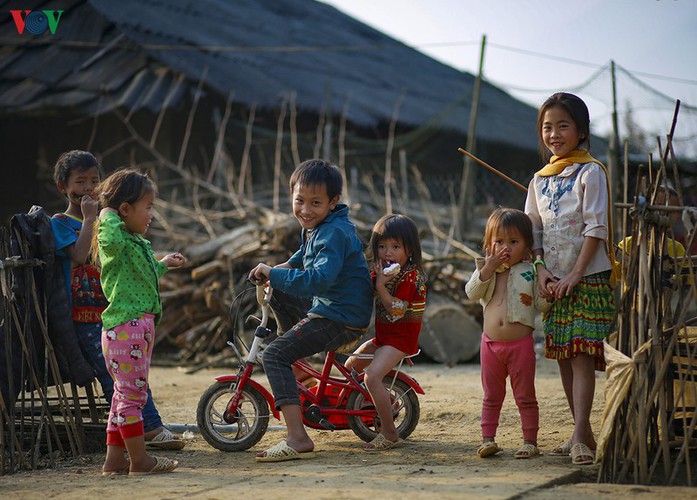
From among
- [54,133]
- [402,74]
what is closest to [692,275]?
[54,133]

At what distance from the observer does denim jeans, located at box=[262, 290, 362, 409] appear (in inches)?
161

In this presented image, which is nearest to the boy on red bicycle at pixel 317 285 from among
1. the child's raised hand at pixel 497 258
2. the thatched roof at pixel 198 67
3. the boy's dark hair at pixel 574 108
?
the child's raised hand at pixel 497 258

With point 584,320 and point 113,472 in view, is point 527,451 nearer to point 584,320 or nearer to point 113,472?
point 584,320

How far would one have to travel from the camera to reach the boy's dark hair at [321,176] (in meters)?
4.16

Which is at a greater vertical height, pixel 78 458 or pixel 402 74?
pixel 402 74

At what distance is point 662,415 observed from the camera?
10.9 ft

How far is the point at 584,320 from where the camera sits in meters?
3.85

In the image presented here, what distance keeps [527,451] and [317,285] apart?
1187 millimetres

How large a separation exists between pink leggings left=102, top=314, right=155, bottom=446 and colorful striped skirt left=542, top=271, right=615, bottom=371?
182cm

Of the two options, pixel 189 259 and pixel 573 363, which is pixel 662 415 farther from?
pixel 189 259

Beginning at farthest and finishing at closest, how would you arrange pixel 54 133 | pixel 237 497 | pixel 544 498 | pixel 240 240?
pixel 54 133 < pixel 240 240 < pixel 237 497 < pixel 544 498

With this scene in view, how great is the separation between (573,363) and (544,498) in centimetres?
104

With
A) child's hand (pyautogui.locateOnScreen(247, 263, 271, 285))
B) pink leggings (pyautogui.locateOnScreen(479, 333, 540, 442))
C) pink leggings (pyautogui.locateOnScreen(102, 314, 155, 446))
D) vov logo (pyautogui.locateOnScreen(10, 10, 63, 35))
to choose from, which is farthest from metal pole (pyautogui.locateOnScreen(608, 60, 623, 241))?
vov logo (pyautogui.locateOnScreen(10, 10, 63, 35))

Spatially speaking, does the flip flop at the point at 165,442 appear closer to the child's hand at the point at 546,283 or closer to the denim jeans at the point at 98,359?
the denim jeans at the point at 98,359
